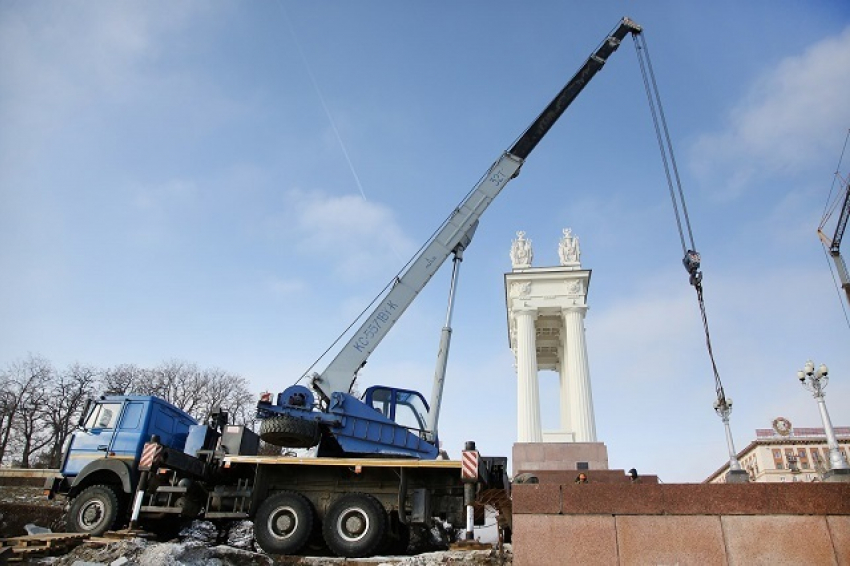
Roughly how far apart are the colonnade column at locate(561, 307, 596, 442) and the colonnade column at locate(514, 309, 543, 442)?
1926mm

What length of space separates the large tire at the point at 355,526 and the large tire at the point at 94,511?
4838mm

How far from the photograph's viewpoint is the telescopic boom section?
48.6ft

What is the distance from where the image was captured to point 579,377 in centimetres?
3078

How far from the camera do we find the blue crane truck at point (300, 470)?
426 inches

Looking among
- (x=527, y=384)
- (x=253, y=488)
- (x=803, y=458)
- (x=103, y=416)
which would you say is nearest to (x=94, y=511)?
(x=103, y=416)

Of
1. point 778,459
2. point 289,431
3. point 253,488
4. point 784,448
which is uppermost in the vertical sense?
point 784,448

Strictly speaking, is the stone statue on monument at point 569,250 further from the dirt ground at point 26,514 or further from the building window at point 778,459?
the building window at point 778,459

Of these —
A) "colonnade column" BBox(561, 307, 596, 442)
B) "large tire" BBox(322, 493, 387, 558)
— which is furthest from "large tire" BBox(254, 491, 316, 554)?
"colonnade column" BBox(561, 307, 596, 442)

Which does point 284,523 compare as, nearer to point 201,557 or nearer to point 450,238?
point 201,557

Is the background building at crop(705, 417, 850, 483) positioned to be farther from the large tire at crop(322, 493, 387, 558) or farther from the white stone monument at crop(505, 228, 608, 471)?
the large tire at crop(322, 493, 387, 558)

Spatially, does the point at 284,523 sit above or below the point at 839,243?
below

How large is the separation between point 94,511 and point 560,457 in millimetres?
18465

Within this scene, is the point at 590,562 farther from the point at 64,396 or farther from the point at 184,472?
the point at 64,396

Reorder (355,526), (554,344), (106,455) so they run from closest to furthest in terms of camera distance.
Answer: (355,526), (106,455), (554,344)
